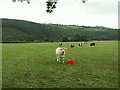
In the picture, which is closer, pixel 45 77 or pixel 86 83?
pixel 86 83

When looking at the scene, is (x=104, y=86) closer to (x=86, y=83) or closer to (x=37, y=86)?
(x=86, y=83)

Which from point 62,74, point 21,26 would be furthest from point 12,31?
point 62,74

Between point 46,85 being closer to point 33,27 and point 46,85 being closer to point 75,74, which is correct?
point 75,74

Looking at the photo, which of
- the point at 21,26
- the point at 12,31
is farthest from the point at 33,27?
the point at 12,31

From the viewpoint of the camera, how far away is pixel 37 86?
417 inches

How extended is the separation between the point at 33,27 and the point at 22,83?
180519 mm

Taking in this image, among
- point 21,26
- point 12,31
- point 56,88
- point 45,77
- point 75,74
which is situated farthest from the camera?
point 21,26

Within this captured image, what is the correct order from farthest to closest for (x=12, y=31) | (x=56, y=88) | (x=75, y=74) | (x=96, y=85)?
(x=12, y=31) < (x=75, y=74) < (x=96, y=85) < (x=56, y=88)

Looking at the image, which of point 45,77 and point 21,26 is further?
point 21,26

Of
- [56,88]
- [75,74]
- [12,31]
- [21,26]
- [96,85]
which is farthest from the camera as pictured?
[21,26]

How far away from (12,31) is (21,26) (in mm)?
17778

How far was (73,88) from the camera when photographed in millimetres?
10320

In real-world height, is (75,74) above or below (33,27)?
below

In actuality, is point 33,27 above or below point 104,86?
above
